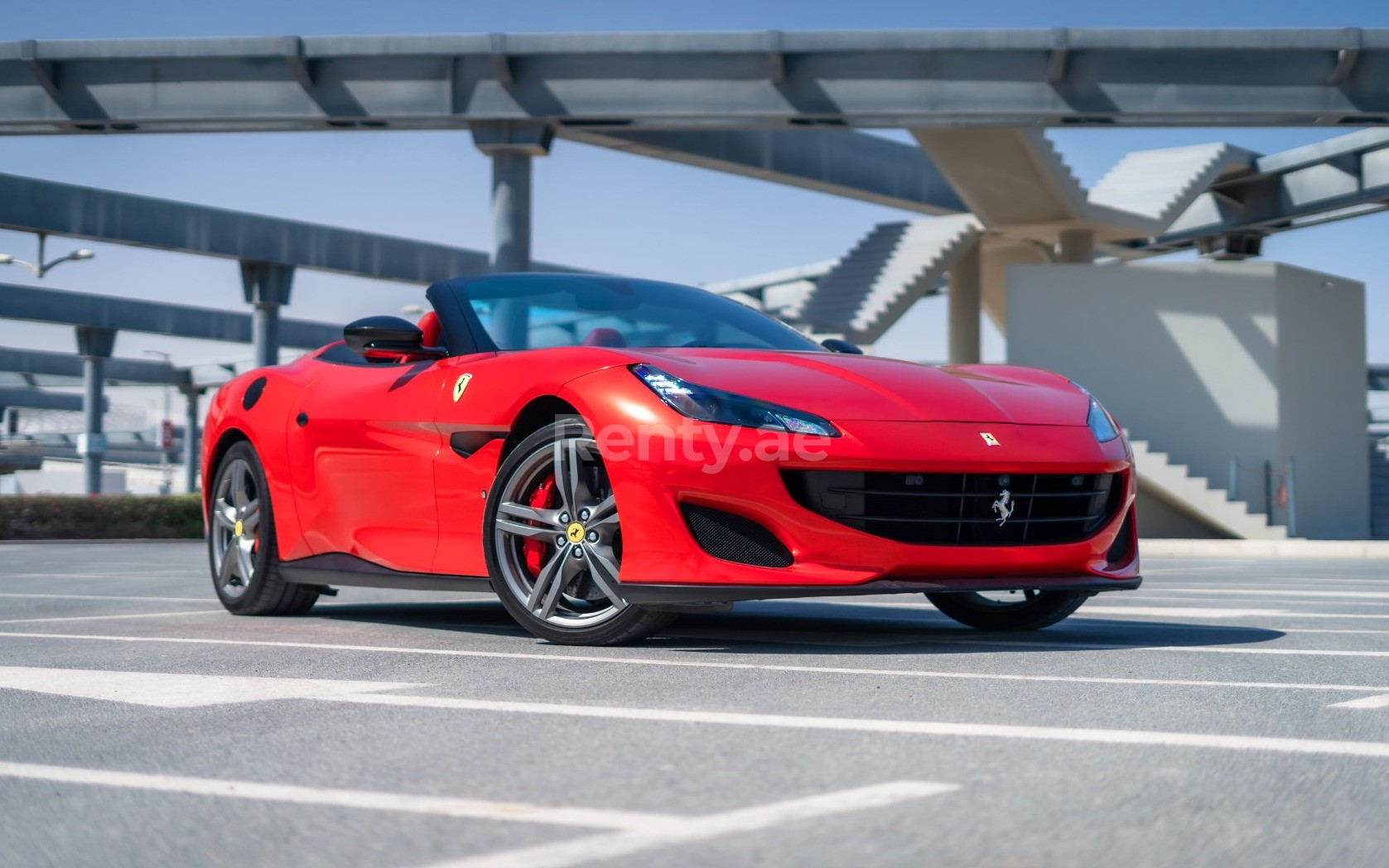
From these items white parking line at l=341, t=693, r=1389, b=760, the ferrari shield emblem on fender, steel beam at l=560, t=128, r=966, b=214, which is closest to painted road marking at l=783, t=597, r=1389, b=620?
the ferrari shield emblem on fender

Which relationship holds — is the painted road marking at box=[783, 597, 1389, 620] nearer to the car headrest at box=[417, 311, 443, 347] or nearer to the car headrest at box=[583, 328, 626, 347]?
the car headrest at box=[583, 328, 626, 347]

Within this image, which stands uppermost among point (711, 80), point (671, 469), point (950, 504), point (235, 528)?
point (711, 80)

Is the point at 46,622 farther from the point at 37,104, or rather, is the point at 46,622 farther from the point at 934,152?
the point at 934,152

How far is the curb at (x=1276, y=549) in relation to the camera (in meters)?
18.2

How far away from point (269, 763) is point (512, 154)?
1824cm

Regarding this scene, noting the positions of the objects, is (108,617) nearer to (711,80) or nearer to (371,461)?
(371,461)

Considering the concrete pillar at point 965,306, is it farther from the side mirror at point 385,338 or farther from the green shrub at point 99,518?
the side mirror at point 385,338

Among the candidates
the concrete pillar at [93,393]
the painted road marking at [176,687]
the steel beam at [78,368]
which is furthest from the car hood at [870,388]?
the steel beam at [78,368]

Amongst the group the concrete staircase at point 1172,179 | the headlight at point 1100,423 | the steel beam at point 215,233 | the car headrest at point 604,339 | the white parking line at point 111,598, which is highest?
the concrete staircase at point 1172,179

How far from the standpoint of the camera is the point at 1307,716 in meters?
3.52

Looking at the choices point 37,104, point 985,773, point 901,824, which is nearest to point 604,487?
point 985,773

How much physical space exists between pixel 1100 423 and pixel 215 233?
1167 inches

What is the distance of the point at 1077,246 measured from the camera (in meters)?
30.8

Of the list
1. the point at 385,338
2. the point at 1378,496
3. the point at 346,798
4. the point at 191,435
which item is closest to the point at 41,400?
the point at 191,435
